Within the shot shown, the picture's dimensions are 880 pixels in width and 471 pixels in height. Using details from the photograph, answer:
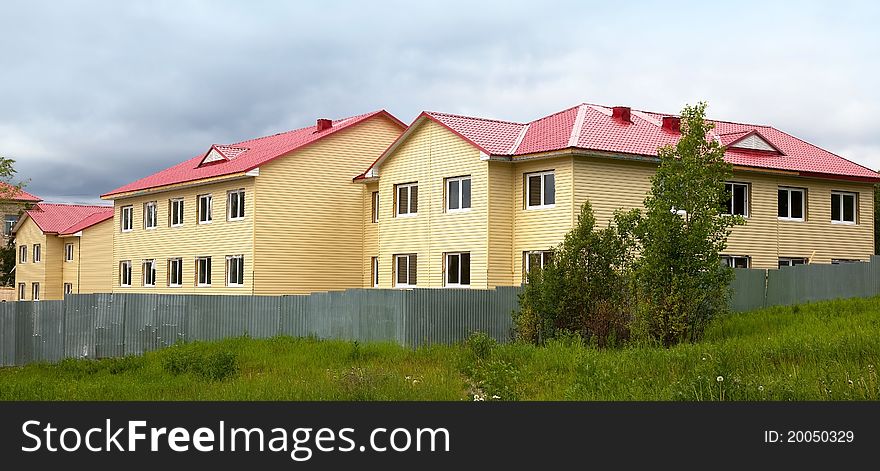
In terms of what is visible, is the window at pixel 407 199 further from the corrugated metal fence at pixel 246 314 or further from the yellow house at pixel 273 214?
the corrugated metal fence at pixel 246 314

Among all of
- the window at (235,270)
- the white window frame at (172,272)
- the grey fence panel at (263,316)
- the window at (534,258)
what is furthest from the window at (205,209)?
the window at (534,258)

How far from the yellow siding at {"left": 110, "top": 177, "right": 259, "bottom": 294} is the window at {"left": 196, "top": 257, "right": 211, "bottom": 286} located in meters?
0.18

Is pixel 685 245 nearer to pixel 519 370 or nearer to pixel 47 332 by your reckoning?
pixel 519 370

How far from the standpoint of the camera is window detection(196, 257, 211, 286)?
41.1 metres

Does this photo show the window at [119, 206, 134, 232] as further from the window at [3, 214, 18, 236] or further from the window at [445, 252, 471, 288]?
the window at [3, 214, 18, 236]

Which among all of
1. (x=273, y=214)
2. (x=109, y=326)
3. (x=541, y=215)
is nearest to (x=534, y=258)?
(x=541, y=215)

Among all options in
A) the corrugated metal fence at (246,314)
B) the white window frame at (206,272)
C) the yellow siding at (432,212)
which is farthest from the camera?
the white window frame at (206,272)

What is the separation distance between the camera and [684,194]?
2269cm

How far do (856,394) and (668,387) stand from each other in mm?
2407

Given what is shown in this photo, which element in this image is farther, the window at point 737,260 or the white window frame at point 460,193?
the window at point 737,260

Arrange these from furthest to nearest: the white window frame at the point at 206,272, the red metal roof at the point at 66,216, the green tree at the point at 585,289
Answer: the red metal roof at the point at 66,216 → the white window frame at the point at 206,272 → the green tree at the point at 585,289

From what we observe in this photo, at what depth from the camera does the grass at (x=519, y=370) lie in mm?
14102

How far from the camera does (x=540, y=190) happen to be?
3170 centimetres

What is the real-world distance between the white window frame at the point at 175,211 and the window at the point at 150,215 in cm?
158
